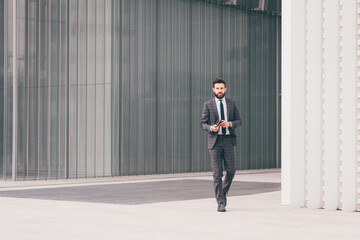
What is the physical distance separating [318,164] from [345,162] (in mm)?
494

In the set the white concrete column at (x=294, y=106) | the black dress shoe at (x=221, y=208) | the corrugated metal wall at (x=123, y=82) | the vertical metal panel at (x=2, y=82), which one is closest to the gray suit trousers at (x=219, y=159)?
the black dress shoe at (x=221, y=208)

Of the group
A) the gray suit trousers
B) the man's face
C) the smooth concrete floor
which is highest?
the man's face

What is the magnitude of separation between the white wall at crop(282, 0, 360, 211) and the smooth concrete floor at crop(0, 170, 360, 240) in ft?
1.38

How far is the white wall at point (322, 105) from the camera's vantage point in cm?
1109

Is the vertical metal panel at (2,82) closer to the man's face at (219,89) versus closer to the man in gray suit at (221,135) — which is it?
the man in gray suit at (221,135)

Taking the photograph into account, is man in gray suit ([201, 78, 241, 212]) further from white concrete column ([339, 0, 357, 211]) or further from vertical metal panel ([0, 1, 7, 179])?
vertical metal panel ([0, 1, 7, 179])

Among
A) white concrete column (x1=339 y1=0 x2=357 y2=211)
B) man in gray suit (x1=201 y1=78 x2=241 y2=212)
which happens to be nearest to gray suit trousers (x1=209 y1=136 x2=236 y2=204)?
man in gray suit (x1=201 y1=78 x2=241 y2=212)

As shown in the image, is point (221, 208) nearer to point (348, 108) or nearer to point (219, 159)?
point (219, 159)

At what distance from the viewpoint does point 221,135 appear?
11141 mm

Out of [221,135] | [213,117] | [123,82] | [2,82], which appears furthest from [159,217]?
[123,82]

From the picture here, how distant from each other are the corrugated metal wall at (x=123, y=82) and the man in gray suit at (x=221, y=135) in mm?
9370

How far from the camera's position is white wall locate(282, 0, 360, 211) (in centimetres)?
1109

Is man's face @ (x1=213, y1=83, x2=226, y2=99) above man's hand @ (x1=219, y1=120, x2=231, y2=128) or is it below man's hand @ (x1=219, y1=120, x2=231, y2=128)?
above

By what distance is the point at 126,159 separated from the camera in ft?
70.4
